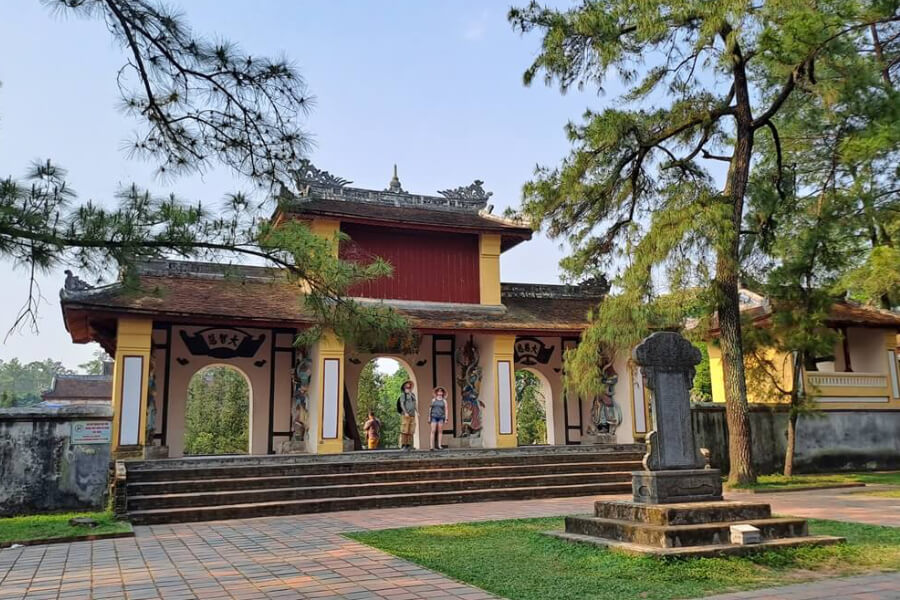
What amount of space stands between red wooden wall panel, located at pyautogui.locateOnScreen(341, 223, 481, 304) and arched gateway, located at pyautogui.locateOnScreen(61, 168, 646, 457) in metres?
0.03

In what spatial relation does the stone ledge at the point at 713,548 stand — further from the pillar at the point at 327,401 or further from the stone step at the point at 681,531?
the pillar at the point at 327,401

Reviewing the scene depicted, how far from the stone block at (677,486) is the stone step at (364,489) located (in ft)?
16.6

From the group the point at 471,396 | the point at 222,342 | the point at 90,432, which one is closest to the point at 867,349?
the point at 471,396

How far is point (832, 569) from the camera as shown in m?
5.36

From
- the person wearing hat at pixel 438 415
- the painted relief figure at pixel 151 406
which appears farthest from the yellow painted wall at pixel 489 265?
the painted relief figure at pixel 151 406

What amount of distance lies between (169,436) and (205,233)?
37.0 feet

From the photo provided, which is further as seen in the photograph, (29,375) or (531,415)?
(29,375)

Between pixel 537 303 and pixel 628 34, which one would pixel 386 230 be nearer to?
pixel 537 303

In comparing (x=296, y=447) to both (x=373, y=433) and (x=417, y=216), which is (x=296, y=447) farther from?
(x=417, y=216)

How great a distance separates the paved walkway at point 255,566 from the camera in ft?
15.9

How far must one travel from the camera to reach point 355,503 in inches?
415

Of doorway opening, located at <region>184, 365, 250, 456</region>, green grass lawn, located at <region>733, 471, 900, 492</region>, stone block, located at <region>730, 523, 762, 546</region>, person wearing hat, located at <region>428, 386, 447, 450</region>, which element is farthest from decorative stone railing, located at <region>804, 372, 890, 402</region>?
doorway opening, located at <region>184, 365, 250, 456</region>

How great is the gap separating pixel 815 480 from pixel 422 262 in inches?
364

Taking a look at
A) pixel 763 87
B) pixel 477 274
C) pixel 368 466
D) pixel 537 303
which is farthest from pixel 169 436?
pixel 763 87
